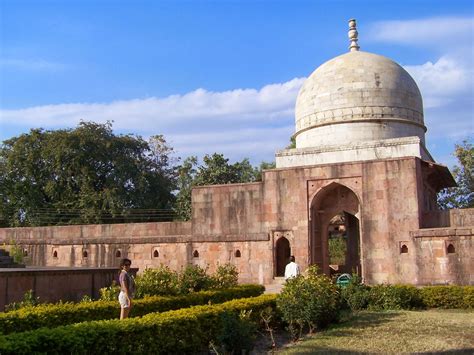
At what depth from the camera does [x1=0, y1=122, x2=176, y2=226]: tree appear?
31.5 m

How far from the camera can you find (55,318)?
8.36 meters

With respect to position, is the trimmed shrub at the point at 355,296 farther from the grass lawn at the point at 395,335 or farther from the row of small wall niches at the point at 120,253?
the row of small wall niches at the point at 120,253

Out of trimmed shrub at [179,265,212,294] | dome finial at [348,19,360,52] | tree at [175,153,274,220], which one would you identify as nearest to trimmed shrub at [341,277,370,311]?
trimmed shrub at [179,265,212,294]

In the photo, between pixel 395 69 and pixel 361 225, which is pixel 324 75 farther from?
pixel 361 225

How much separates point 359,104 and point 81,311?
44.3ft

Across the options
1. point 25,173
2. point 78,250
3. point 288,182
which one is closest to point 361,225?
point 288,182

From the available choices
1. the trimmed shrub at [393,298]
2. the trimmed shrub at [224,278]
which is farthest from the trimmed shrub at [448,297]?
the trimmed shrub at [224,278]

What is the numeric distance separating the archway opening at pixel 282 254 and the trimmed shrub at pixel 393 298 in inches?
210

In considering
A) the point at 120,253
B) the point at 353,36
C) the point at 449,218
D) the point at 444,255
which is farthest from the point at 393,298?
the point at 353,36

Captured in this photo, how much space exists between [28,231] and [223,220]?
8.74 m

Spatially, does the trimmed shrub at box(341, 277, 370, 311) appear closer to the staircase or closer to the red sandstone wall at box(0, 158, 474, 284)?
the red sandstone wall at box(0, 158, 474, 284)

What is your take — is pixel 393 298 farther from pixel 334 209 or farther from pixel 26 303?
pixel 26 303

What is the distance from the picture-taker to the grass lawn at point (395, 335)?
837 cm

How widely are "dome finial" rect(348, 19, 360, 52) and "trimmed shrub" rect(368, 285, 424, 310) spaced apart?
37.4ft
